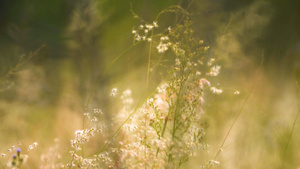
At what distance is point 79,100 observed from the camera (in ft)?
4.98

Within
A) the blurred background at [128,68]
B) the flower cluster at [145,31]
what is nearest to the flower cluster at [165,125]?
the flower cluster at [145,31]

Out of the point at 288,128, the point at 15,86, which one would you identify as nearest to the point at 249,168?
the point at 288,128

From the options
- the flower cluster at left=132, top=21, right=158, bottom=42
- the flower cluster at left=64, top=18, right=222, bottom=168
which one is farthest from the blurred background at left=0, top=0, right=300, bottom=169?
the flower cluster at left=64, top=18, right=222, bottom=168

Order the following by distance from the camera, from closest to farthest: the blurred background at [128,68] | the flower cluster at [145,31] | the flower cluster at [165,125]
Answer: the flower cluster at [165,125]
the flower cluster at [145,31]
the blurred background at [128,68]

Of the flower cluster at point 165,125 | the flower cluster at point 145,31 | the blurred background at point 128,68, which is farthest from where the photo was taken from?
the blurred background at point 128,68

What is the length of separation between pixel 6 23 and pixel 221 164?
3.83ft

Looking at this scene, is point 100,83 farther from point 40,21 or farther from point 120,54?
point 40,21

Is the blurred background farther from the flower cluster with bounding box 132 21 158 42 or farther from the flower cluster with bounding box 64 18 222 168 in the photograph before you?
the flower cluster with bounding box 64 18 222 168

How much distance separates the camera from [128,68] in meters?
1.57

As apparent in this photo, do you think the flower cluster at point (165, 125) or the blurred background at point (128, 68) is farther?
the blurred background at point (128, 68)

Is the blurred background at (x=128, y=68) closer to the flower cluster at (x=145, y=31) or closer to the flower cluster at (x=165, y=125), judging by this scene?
the flower cluster at (x=145, y=31)

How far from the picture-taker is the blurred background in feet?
4.88

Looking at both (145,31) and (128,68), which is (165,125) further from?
(128,68)

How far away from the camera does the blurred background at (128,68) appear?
1.49 m
